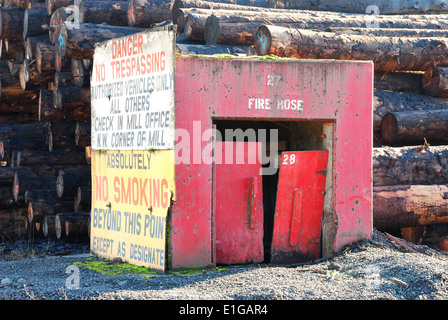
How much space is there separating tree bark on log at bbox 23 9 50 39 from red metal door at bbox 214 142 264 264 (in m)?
6.20

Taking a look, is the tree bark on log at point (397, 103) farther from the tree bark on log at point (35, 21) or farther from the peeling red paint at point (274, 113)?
the tree bark on log at point (35, 21)

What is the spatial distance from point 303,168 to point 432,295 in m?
2.93

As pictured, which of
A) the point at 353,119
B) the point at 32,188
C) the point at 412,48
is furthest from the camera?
the point at 32,188

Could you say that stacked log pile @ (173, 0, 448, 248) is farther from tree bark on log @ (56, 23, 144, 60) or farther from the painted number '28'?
the painted number '28'

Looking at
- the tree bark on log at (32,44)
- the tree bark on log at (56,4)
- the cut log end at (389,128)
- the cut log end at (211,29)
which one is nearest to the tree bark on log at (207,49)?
the cut log end at (211,29)

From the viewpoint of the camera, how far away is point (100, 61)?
34.9ft

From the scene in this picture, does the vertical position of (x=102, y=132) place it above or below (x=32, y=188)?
above

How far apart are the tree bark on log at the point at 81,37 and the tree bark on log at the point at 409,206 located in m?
5.51

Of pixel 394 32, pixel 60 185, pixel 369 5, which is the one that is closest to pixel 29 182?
pixel 60 185

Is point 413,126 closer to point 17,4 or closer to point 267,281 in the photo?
point 267,281

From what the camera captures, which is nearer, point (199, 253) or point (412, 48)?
point (199, 253)

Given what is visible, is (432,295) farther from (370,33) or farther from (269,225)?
(370,33)

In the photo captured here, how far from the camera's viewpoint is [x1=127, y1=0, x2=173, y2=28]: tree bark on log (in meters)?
12.5

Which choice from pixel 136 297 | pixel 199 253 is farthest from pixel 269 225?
pixel 136 297
